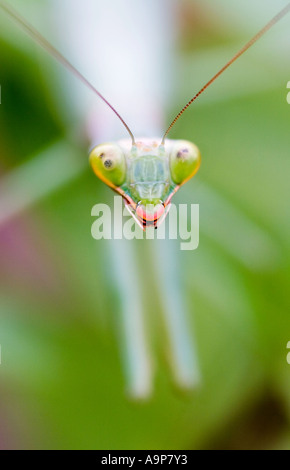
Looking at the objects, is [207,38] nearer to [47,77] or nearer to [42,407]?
[47,77]

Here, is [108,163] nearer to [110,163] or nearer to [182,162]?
[110,163]

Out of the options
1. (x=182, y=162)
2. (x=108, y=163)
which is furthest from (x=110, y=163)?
(x=182, y=162)

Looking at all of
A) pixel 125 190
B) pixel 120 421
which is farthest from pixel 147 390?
pixel 125 190
